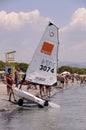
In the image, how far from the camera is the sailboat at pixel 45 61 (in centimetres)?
2325

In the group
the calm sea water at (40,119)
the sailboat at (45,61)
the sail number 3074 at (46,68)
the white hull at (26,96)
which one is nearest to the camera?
the calm sea water at (40,119)

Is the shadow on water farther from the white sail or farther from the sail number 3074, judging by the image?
the sail number 3074

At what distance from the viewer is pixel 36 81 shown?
2350 cm

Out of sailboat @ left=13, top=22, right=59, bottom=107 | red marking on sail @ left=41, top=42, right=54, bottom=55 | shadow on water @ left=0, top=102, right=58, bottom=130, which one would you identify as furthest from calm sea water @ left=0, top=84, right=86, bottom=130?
red marking on sail @ left=41, top=42, right=54, bottom=55

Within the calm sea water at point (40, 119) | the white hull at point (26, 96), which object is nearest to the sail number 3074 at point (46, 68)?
the white hull at point (26, 96)

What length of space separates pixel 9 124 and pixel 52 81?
7198 millimetres

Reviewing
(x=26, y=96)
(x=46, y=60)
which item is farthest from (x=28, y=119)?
(x=46, y=60)

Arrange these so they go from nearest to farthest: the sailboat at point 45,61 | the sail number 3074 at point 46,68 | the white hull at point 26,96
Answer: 1. the white hull at point 26,96
2. the sailboat at point 45,61
3. the sail number 3074 at point 46,68

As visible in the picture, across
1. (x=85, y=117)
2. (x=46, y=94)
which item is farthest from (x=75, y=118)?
(x=46, y=94)

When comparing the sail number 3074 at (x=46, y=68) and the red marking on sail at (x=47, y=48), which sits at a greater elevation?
the red marking on sail at (x=47, y=48)

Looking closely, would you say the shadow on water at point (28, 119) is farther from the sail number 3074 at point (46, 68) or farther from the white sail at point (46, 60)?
the sail number 3074 at point (46, 68)

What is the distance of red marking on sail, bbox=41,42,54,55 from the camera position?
2328 cm

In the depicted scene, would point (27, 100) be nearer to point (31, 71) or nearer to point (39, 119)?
point (31, 71)

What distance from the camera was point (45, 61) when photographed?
2364cm
